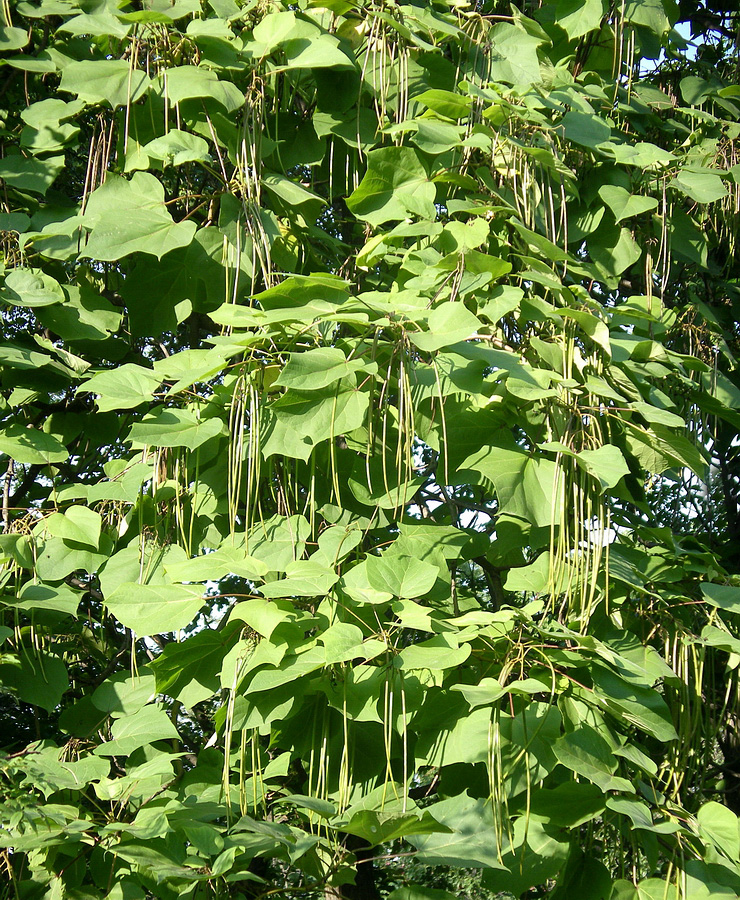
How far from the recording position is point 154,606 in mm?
1463

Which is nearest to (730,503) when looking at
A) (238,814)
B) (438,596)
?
(438,596)

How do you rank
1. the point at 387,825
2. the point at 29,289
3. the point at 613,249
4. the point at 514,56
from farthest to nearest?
the point at 613,249 → the point at 514,56 → the point at 29,289 → the point at 387,825

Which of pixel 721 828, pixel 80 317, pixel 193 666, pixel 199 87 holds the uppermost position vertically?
pixel 199 87

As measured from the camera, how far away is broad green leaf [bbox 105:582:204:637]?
4.69 ft

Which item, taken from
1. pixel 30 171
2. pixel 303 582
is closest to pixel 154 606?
pixel 303 582

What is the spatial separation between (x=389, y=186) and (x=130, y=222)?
1.81ft

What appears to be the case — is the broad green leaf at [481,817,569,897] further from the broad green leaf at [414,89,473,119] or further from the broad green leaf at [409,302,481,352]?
the broad green leaf at [414,89,473,119]

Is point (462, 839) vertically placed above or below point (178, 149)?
below

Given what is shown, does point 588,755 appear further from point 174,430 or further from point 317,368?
point 174,430

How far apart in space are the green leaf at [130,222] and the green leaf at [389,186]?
0.37m

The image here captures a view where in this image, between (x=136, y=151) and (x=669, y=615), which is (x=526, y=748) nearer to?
(x=669, y=615)

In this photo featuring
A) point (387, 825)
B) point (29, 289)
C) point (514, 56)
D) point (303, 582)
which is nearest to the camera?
point (387, 825)

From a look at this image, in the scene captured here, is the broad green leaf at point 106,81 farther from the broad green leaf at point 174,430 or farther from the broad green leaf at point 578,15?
the broad green leaf at point 578,15

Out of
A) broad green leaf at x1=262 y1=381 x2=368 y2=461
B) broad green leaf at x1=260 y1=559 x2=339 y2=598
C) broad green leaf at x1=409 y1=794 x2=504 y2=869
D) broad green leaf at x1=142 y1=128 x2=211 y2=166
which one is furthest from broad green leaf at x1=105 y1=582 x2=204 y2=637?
broad green leaf at x1=142 y1=128 x2=211 y2=166
